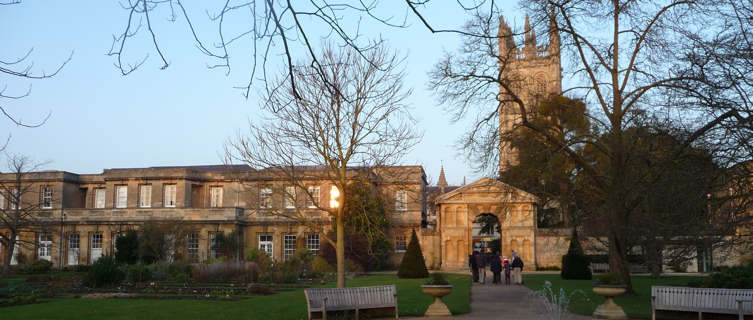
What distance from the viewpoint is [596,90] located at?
58.7 feet

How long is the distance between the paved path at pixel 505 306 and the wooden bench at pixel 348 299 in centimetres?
171

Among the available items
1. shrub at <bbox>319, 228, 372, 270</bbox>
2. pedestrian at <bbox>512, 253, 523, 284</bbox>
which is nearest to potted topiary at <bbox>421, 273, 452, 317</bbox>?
pedestrian at <bbox>512, 253, 523, 284</bbox>

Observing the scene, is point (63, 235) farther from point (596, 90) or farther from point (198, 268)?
point (596, 90)

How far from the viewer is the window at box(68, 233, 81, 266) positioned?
4434cm

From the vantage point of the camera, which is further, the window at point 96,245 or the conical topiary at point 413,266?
the window at point 96,245

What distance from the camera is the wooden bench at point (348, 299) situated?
40.3 ft

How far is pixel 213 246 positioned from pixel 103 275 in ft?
61.0

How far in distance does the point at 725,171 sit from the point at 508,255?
29.2 meters

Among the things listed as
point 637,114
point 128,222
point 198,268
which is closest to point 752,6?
point 637,114

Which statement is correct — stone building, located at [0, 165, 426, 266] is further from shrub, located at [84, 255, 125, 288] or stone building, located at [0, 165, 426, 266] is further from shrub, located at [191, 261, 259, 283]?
shrub, located at [84, 255, 125, 288]

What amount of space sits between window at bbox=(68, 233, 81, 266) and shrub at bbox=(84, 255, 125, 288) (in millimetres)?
22847

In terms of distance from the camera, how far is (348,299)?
12.7 m

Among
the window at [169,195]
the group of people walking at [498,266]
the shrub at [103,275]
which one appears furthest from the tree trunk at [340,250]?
the window at [169,195]

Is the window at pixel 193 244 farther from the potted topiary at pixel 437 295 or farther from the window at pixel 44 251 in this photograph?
the potted topiary at pixel 437 295
